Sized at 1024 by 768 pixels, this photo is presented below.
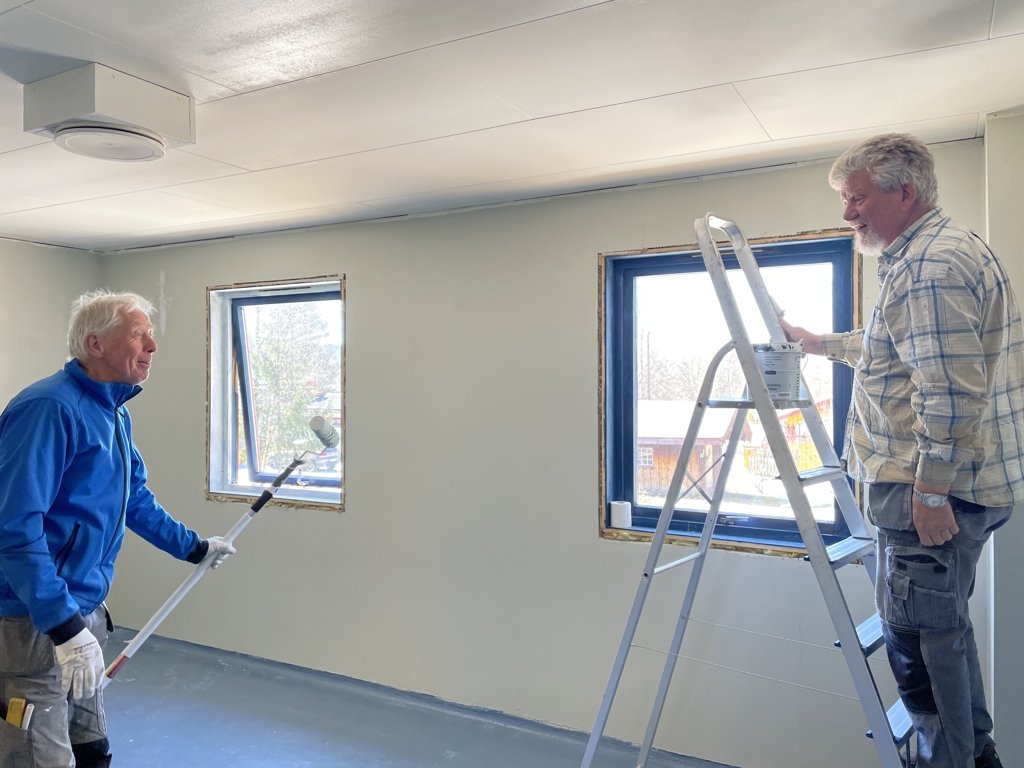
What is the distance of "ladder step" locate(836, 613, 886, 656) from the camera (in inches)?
66.3

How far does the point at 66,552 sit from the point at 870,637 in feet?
6.36

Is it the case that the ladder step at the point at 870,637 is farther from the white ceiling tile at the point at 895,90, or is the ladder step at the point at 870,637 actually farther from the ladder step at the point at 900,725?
the white ceiling tile at the point at 895,90

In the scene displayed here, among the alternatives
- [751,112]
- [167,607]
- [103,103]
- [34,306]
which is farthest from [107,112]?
[34,306]

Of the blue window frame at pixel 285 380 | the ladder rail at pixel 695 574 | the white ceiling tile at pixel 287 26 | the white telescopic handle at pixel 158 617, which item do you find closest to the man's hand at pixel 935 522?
the ladder rail at pixel 695 574

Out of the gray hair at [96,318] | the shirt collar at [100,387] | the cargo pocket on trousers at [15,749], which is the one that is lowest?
the cargo pocket on trousers at [15,749]

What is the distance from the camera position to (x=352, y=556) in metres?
3.49

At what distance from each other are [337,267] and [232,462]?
1.34 m

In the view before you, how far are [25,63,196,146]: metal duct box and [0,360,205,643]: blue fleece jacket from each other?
24.0 inches

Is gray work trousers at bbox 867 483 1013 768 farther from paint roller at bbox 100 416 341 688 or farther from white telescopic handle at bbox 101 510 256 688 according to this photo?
white telescopic handle at bbox 101 510 256 688

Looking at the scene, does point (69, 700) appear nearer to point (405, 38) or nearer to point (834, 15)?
point (405, 38)

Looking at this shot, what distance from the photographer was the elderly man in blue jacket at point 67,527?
5.40ft

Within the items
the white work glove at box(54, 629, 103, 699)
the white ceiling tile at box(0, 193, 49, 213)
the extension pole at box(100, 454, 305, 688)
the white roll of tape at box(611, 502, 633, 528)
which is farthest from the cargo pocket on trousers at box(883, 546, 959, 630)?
the white ceiling tile at box(0, 193, 49, 213)

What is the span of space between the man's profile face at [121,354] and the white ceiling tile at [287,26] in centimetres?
67

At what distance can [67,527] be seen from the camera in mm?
1766
